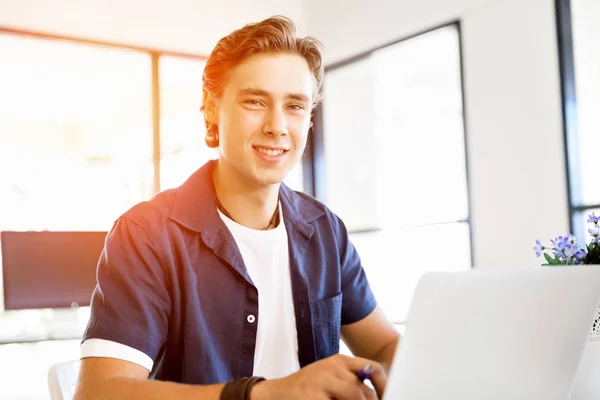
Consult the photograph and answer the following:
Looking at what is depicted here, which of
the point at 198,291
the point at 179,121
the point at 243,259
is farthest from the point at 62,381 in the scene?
the point at 179,121

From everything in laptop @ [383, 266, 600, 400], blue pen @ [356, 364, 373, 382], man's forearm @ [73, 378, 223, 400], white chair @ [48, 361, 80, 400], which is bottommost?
white chair @ [48, 361, 80, 400]

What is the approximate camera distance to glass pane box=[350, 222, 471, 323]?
407 centimetres

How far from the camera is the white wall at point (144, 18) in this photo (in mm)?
4230

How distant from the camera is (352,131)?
4816 millimetres

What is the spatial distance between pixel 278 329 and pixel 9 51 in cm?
340

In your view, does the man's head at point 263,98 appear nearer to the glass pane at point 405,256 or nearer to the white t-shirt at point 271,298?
the white t-shirt at point 271,298

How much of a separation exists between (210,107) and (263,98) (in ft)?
0.59

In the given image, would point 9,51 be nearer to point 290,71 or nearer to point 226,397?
point 290,71

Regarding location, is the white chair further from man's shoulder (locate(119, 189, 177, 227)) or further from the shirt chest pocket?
the shirt chest pocket

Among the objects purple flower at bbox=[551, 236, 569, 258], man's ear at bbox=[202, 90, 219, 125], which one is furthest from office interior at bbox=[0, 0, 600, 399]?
purple flower at bbox=[551, 236, 569, 258]

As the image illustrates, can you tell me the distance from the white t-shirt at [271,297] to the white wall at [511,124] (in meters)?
2.34

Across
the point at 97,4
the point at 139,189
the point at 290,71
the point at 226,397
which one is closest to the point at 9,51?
the point at 97,4

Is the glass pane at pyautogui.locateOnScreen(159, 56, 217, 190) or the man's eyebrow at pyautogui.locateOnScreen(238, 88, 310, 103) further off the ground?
the glass pane at pyautogui.locateOnScreen(159, 56, 217, 190)

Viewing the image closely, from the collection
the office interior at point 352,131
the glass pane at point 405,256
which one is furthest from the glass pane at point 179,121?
the glass pane at point 405,256
